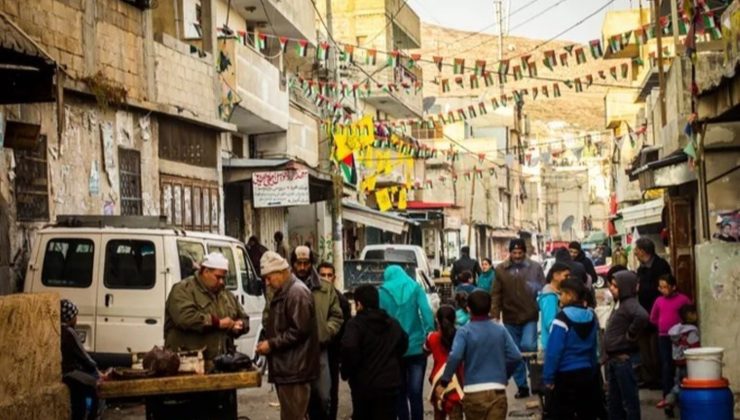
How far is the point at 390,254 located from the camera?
105 ft

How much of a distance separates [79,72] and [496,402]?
1016 centimetres

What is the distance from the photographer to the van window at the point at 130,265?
1446 centimetres

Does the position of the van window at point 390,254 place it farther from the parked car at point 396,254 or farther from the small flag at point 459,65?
the small flag at point 459,65

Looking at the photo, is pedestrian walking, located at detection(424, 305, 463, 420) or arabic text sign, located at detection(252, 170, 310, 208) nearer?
pedestrian walking, located at detection(424, 305, 463, 420)

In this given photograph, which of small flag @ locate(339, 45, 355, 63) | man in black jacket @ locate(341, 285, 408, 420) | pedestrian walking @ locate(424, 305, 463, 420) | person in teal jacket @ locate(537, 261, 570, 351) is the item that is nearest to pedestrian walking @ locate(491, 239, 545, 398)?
person in teal jacket @ locate(537, 261, 570, 351)

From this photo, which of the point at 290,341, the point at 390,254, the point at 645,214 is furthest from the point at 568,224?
the point at 290,341

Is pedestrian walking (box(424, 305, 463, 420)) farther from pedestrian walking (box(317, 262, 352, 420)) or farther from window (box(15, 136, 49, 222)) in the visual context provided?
window (box(15, 136, 49, 222))

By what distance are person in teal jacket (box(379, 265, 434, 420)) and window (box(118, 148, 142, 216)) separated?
318 inches

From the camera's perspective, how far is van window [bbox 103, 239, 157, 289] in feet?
47.4

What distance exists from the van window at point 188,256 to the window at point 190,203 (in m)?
6.04

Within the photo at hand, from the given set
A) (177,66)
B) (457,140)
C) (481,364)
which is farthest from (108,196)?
(457,140)

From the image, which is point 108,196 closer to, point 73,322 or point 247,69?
point 73,322

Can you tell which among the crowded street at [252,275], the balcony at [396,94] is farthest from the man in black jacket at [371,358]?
the balcony at [396,94]

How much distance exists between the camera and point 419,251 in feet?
106
